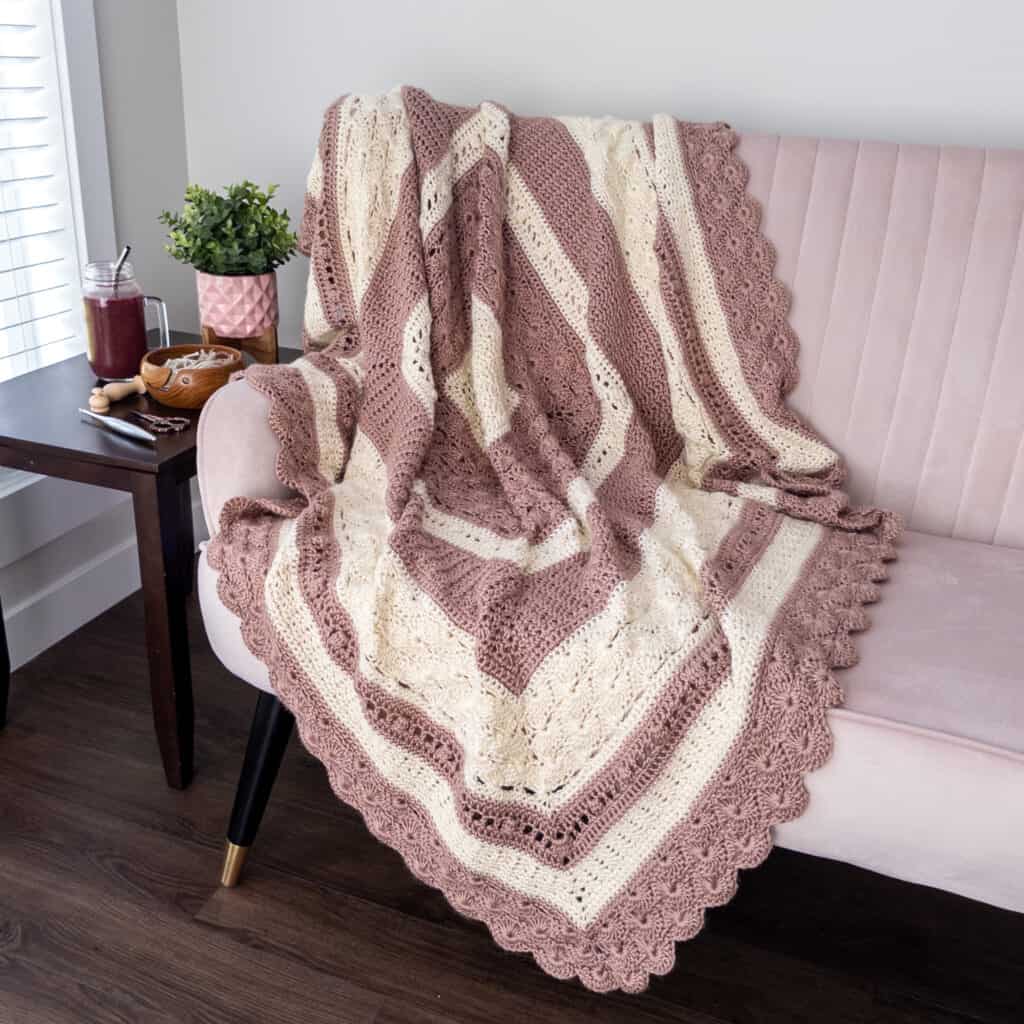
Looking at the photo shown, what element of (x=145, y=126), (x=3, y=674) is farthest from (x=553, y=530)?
(x=145, y=126)

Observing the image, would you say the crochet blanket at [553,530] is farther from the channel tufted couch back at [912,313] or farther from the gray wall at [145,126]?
the gray wall at [145,126]

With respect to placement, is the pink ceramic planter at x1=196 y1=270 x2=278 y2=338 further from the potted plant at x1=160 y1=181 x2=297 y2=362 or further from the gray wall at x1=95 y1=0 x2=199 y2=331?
the gray wall at x1=95 y1=0 x2=199 y2=331

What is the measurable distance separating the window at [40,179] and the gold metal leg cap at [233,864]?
2.82 ft

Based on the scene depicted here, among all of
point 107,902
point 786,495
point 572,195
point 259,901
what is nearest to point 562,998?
point 259,901

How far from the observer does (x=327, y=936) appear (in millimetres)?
1292

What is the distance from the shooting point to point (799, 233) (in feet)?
4.69

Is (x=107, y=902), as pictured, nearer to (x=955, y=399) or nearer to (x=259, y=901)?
(x=259, y=901)

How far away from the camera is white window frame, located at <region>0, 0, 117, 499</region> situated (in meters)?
1.68

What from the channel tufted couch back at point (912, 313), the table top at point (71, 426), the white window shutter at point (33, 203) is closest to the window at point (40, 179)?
the white window shutter at point (33, 203)

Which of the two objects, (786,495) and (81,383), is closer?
(786,495)

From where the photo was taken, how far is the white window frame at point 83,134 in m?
1.68

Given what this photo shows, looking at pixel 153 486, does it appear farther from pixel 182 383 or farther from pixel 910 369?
pixel 910 369

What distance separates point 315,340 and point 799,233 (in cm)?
66

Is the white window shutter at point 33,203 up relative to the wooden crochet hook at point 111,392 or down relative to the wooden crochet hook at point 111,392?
up
